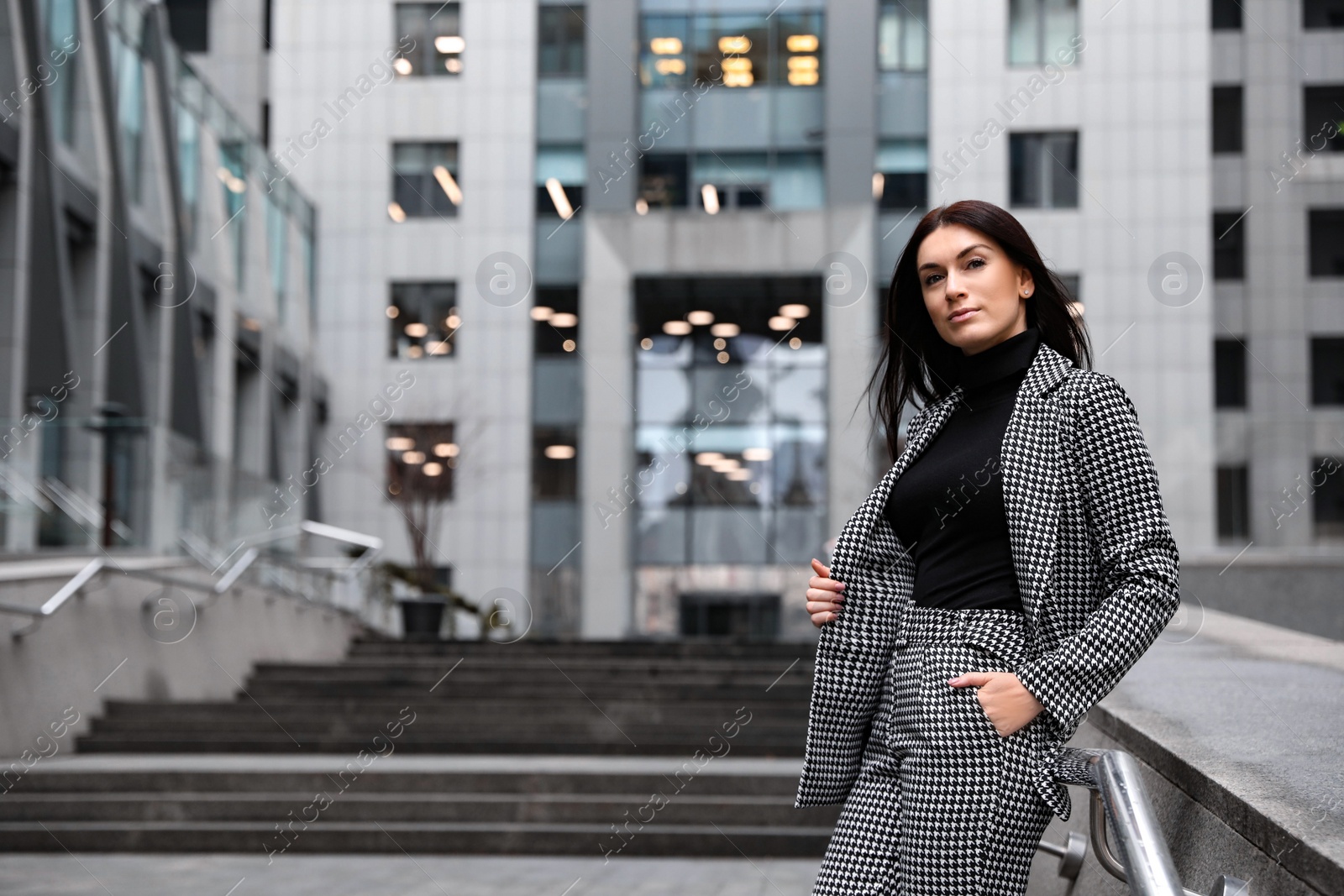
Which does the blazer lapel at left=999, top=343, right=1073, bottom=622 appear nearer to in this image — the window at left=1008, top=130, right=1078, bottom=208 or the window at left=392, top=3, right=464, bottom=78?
the window at left=1008, top=130, right=1078, bottom=208

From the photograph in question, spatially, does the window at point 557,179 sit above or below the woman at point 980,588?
above

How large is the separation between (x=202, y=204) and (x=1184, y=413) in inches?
721

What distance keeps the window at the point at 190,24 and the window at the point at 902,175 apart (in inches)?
595

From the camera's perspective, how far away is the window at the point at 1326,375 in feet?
95.3

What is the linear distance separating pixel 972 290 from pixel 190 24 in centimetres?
3172

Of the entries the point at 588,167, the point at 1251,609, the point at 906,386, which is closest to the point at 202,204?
the point at 588,167

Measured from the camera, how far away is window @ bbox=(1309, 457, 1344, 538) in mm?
14164

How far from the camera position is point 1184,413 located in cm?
2658

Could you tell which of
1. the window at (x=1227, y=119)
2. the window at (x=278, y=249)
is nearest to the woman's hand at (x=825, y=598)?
the window at (x=278, y=249)

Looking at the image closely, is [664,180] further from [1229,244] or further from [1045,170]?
[1229,244]

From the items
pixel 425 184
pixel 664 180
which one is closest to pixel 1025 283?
pixel 664 180

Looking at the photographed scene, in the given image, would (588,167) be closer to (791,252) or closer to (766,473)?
(791,252)

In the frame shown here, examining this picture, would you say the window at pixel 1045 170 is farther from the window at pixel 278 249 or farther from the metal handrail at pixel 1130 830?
the metal handrail at pixel 1130 830

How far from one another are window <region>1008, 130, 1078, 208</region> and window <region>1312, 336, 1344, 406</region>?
248 inches
